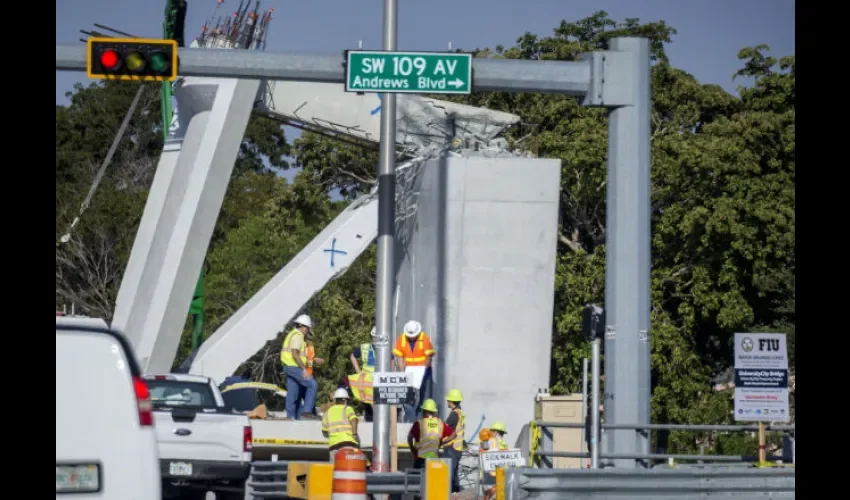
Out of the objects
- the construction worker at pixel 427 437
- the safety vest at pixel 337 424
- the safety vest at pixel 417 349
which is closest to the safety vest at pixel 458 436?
the construction worker at pixel 427 437

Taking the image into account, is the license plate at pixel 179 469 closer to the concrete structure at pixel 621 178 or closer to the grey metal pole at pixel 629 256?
the concrete structure at pixel 621 178

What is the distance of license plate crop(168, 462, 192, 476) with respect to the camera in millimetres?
16312

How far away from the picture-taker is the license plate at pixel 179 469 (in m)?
16.3

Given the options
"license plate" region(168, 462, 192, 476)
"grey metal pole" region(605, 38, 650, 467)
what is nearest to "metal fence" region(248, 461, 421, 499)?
"license plate" region(168, 462, 192, 476)

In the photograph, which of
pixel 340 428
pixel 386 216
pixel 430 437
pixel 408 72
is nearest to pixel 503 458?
pixel 430 437

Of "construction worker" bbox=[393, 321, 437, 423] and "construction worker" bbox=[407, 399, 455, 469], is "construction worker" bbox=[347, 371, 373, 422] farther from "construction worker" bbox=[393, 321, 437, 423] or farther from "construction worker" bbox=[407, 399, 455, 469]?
"construction worker" bbox=[407, 399, 455, 469]

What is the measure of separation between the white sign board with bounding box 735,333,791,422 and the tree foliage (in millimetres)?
18781

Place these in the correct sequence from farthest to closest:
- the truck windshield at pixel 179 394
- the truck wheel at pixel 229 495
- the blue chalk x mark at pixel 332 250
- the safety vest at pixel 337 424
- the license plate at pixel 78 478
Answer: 1. the blue chalk x mark at pixel 332 250
2. the truck windshield at pixel 179 394
3. the truck wheel at pixel 229 495
4. the safety vest at pixel 337 424
5. the license plate at pixel 78 478

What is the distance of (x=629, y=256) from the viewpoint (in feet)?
56.5

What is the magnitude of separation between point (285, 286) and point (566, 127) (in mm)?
14253

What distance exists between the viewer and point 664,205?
36.6 meters

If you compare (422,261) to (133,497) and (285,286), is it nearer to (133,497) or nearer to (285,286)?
(285,286)

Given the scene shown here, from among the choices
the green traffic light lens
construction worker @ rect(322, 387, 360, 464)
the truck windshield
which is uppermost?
the green traffic light lens

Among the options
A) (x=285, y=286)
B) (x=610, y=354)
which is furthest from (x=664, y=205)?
(x=610, y=354)
